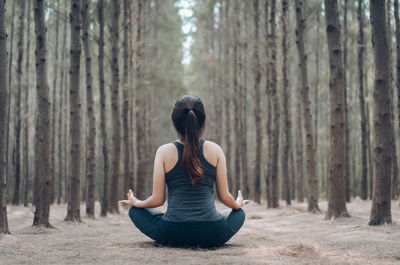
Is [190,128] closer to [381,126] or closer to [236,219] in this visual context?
[236,219]

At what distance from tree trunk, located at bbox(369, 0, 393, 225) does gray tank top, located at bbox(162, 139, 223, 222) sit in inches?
145

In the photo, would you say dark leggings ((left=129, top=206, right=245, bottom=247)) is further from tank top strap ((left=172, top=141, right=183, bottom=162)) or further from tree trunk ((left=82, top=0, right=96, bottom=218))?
tree trunk ((left=82, top=0, right=96, bottom=218))

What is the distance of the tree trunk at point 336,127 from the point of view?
8.48 meters

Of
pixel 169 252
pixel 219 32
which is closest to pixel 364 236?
pixel 169 252

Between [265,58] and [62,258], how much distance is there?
43.4 ft

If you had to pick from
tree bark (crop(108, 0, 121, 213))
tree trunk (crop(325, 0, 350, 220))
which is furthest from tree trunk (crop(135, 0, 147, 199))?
tree trunk (crop(325, 0, 350, 220))

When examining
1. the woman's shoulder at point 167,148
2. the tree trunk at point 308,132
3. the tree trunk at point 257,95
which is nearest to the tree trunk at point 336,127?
the tree trunk at point 308,132

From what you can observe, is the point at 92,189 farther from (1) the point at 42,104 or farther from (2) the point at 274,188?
(2) the point at 274,188

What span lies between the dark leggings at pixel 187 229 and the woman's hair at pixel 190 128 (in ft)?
1.62

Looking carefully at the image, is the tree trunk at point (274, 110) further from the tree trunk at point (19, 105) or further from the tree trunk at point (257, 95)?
the tree trunk at point (19, 105)

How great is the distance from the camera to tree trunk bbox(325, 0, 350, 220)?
27.8 ft

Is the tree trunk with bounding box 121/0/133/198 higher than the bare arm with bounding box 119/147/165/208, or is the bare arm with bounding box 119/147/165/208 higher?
the tree trunk with bounding box 121/0/133/198

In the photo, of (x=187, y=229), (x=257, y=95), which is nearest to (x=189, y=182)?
(x=187, y=229)

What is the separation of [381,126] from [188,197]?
4.17 m
